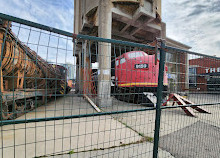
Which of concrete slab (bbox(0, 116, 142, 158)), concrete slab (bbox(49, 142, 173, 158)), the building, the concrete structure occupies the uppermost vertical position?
the concrete structure

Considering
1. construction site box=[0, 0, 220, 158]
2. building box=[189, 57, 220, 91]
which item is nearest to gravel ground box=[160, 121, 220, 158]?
construction site box=[0, 0, 220, 158]

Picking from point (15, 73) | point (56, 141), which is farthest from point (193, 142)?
point (15, 73)

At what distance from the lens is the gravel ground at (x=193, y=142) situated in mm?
1910

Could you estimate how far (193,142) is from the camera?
2240 mm

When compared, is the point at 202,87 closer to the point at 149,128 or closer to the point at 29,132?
the point at 149,128

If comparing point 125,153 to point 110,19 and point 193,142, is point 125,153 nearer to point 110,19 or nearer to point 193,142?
point 193,142

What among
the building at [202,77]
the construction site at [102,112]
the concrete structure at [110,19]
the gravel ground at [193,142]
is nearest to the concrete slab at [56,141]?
the construction site at [102,112]

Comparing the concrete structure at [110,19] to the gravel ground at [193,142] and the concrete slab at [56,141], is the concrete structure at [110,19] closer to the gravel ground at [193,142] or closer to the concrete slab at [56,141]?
the concrete slab at [56,141]

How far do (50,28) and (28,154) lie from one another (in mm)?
1935

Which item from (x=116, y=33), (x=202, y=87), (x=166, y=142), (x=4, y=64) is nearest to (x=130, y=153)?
(x=166, y=142)

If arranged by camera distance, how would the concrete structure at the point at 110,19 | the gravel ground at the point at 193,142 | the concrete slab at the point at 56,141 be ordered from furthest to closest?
the concrete structure at the point at 110,19 → the gravel ground at the point at 193,142 → the concrete slab at the point at 56,141

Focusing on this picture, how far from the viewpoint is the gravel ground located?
191 centimetres

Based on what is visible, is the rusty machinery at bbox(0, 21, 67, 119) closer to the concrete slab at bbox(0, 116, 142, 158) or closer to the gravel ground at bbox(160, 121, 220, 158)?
the concrete slab at bbox(0, 116, 142, 158)

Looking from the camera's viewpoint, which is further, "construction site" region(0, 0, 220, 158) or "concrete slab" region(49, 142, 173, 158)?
"concrete slab" region(49, 142, 173, 158)
